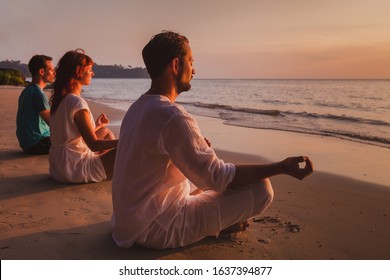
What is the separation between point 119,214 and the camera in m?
2.79

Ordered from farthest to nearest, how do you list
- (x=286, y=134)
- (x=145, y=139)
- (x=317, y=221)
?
(x=286, y=134) < (x=317, y=221) < (x=145, y=139)

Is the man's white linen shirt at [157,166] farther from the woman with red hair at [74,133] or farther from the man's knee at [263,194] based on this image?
the woman with red hair at [74,133]

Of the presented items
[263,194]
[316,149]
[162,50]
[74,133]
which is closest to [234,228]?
[263,194]

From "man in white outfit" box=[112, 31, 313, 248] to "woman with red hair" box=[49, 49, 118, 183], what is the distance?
6.04ft

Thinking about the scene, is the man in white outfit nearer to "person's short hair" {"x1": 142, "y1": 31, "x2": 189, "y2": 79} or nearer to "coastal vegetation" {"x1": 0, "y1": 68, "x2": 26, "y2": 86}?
"person's short hair" {"x1": 142, "y1": 31, "x2": 189, "y2": 79}

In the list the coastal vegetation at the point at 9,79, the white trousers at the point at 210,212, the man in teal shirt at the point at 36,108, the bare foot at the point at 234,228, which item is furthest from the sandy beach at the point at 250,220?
the coastal vegetation at the point at 9,79

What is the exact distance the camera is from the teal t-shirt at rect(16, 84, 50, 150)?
6.12 m

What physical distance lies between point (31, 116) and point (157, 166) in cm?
436

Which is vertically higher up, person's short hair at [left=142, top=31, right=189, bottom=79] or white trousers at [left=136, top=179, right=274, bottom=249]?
person's short hair at [left=142, top=31, right=189, bottom=79]

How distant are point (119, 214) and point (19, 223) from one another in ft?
4.32

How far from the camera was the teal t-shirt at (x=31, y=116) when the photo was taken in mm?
6125

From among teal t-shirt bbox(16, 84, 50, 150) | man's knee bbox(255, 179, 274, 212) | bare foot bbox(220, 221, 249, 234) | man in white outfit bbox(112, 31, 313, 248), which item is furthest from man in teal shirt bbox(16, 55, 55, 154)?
man's knee bbox(255, 179, 274, 212)
